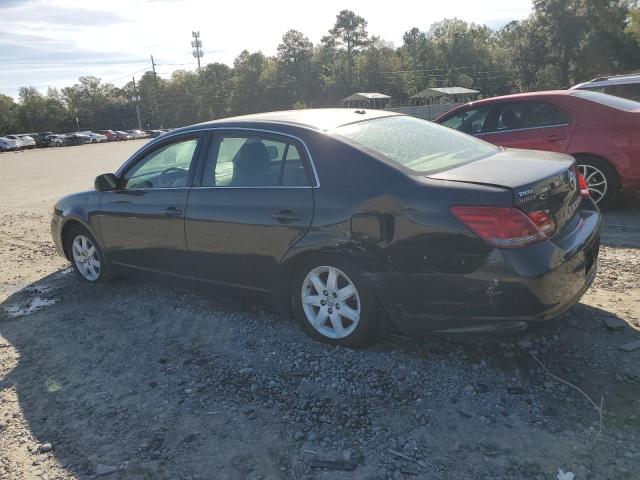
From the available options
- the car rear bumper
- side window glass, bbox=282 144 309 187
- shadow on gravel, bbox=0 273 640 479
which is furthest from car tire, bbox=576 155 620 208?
side window glass, bbox=282 144 309 187

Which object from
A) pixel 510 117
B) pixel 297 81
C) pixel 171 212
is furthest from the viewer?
pixel 297 81

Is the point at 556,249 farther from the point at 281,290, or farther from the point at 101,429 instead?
the point at 101,429

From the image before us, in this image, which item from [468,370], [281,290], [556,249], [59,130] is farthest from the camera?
[59,130]

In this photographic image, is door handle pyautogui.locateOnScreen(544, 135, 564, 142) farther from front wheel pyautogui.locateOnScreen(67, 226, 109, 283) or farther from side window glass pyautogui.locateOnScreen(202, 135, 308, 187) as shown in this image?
front wheel pyautogui.locateOnScreen(67, 226, 109, 283)

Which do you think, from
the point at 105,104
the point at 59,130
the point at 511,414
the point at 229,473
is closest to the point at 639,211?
the point at 511,414

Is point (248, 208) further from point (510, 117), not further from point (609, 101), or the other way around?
point (609, 101)

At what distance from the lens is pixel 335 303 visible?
148 inches

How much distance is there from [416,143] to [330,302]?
4.36 feet

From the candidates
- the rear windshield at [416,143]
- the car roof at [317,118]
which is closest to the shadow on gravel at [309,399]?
the rear windshield at [416,143]

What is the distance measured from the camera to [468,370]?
3480 millimetres

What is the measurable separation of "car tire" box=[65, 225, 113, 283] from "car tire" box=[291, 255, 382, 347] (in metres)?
2.55

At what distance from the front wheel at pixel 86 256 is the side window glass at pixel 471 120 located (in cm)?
496

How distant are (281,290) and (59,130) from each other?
102132mm

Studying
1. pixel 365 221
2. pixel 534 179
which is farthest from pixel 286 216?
pixel 534 179
